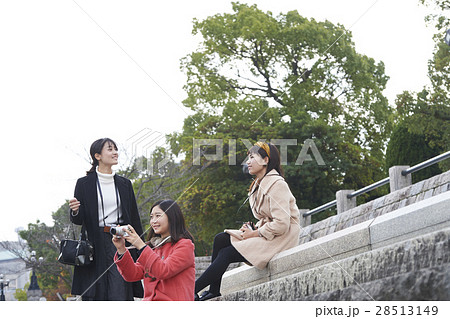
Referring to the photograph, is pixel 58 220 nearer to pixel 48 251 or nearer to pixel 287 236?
pixel 48 251

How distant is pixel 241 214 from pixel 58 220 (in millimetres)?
5802

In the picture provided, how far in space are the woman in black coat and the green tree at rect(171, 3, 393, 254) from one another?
1562 centimetres

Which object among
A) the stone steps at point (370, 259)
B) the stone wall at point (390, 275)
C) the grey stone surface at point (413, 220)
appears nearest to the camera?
the stone wall at point (390, 275)

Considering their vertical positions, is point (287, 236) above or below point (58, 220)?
below

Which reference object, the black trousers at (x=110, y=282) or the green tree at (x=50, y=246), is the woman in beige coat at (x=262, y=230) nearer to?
the black trousers at (x=110, y=282)

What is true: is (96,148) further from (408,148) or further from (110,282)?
(408,148)

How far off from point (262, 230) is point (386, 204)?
377 centimetres

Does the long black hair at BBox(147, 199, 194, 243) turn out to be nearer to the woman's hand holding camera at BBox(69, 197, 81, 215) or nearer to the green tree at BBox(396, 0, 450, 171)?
the woman's hand holding camera at BBox(69, 197, 81, 215)

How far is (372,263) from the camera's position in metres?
3.10

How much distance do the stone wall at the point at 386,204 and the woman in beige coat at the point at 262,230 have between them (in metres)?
2.77

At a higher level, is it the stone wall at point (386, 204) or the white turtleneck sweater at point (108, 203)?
the stone wall at point (386, 204)

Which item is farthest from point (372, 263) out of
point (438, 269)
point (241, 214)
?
point (241, 214)

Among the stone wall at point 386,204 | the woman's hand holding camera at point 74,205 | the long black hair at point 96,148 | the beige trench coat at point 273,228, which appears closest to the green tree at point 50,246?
the stone wall at point 386,204

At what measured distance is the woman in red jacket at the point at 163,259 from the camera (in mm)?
4148
